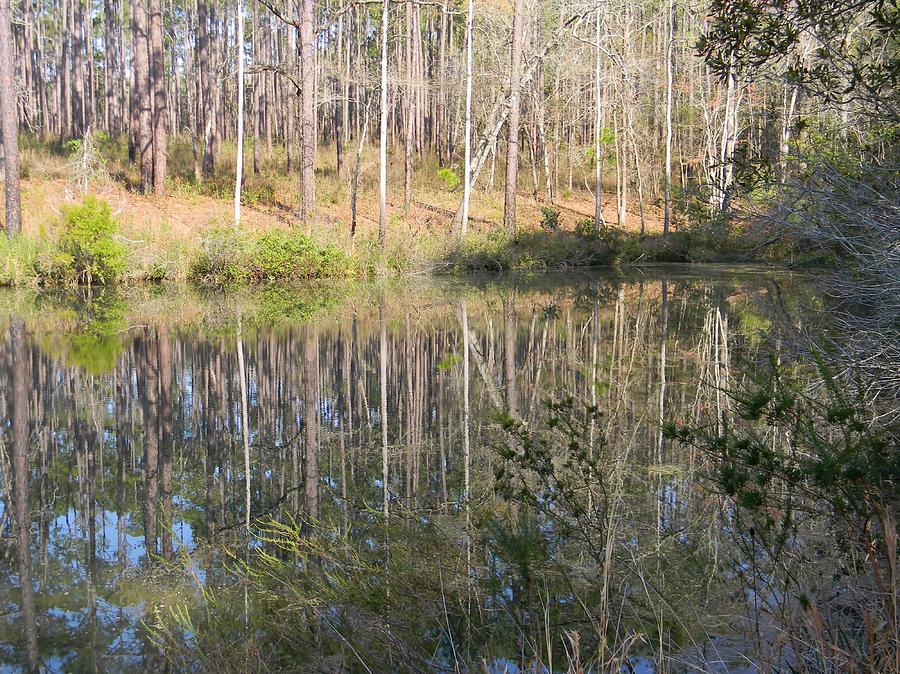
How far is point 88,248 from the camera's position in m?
19.4

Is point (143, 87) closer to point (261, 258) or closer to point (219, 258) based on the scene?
point (219, 258)

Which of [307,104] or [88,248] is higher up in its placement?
[307,104]

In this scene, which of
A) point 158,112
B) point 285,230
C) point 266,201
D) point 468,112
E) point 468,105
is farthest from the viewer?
point 266,201

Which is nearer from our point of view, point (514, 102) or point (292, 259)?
point (292, 259)

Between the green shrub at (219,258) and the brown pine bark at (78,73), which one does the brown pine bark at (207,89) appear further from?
the green shrub at (219,258)

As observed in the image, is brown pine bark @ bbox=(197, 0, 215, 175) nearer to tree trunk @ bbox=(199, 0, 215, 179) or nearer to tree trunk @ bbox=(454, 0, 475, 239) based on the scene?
tree trunk @ bbox=(199, 0, 215, 179)

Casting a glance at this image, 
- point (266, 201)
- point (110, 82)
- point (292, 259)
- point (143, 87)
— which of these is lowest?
point (292, 259)

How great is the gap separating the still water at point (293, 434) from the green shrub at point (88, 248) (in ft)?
13.0

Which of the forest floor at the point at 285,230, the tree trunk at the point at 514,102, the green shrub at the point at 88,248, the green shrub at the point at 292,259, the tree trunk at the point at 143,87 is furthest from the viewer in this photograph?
the tree trunk at the point at 143,87

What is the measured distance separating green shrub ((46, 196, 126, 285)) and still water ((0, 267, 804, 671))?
3.95m

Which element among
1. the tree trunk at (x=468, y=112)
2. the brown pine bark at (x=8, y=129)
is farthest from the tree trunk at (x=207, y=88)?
the tree trunk at (x=468, y=112)

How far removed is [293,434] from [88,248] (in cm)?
1433

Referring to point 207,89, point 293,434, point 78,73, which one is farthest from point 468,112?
point 78,73

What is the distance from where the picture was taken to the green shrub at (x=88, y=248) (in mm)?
19000
